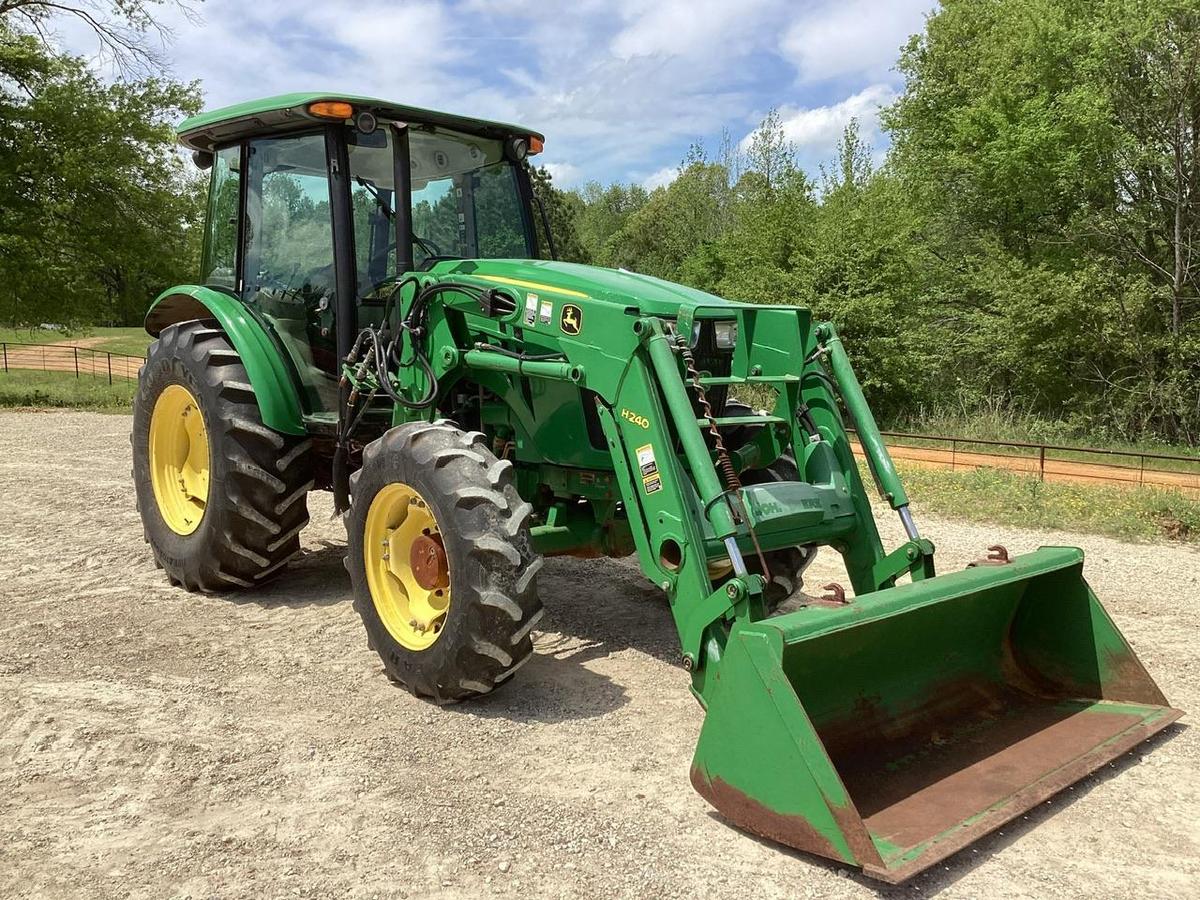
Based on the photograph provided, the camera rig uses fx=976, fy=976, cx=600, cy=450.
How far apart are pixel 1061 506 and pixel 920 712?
6.01m

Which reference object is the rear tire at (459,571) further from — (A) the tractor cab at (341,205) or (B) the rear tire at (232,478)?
(A) the tractor cab at (341,205)

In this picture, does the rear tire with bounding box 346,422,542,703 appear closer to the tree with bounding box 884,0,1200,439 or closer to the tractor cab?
the tractor cab

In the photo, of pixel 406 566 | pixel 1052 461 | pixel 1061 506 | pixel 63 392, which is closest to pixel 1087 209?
pixel 1052 461

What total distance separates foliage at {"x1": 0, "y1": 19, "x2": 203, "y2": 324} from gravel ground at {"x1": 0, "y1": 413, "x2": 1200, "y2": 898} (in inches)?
580

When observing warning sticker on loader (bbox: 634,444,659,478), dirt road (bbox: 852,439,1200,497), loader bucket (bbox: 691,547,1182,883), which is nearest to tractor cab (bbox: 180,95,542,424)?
warning sticker on loader (bbox: 634,444,659,478)

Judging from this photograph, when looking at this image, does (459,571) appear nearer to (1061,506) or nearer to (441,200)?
(441,200)

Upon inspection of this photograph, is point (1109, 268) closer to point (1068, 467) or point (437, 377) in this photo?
point (1068, 467)

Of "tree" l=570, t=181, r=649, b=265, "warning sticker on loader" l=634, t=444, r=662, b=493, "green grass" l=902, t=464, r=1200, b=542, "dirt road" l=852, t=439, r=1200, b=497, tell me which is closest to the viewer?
"warning sticker on loader" l=634, t=444, r=662, b=493

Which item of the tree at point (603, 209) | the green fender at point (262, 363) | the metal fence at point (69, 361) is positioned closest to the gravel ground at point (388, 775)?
the green fender at point (262, 363)

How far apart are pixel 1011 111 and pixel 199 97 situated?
18.2 m

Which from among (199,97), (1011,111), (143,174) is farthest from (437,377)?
(1011,111)

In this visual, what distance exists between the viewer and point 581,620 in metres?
5.63

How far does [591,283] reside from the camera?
4492 mm

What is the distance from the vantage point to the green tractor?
3.34m
